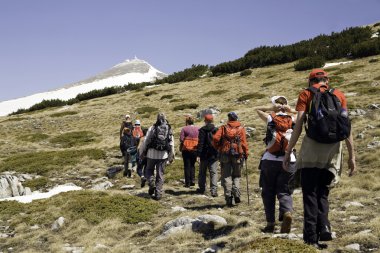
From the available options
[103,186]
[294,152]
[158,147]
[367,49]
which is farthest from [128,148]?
[367,49]

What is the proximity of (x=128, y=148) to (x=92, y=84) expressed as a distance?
345ft

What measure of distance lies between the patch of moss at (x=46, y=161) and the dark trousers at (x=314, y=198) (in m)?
14.4

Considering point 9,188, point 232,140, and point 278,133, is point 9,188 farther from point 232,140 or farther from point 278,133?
point 278,133

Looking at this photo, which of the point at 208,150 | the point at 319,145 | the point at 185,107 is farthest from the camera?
the point at 185,107

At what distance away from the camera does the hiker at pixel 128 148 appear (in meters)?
15.5

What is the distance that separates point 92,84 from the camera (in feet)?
382

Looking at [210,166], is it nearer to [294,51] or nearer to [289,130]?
[289,130]

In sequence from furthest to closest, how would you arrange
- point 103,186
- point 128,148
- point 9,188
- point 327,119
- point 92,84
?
point 92,84
point 128,148
point 103,186
point 9,188
point 327,119

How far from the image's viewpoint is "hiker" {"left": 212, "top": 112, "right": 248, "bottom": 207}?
31.4 feet

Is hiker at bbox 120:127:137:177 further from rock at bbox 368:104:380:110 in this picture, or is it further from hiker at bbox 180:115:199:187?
rock at bbox 368:104:380:110

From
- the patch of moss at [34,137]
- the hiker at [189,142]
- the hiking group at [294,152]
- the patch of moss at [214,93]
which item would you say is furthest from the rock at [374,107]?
the patch of moss at [34,137]

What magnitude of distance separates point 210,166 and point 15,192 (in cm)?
694

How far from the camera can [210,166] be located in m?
11.7

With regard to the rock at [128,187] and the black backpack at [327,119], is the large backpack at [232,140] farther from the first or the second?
the rock at [128,187]
